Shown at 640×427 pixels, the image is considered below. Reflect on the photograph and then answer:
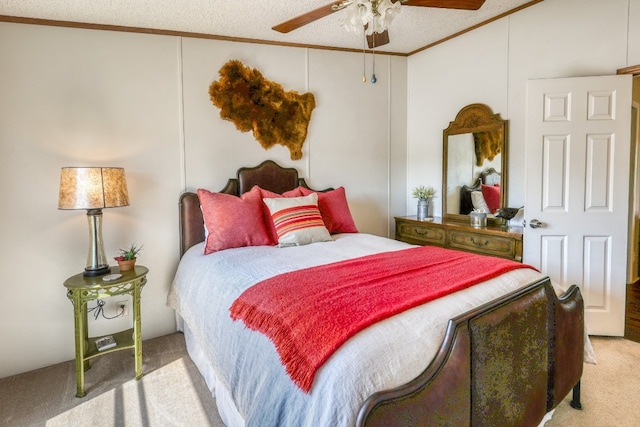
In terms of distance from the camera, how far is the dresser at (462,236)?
3022 mm

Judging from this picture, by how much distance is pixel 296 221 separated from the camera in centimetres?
294

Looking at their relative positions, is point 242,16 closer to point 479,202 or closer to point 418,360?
point 479,202

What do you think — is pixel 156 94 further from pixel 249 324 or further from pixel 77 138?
pixel 249 324

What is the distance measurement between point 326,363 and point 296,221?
1.80 m

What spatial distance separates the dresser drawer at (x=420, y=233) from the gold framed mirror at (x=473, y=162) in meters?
0.30

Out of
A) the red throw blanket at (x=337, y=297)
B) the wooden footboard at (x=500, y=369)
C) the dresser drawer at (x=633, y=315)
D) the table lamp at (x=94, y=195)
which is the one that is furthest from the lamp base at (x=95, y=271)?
the dresser drawer at (x=633, y=315)

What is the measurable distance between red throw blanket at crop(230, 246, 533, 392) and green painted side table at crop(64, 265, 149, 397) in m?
1.13

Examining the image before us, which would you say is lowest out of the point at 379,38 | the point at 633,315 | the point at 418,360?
the point at 633,315

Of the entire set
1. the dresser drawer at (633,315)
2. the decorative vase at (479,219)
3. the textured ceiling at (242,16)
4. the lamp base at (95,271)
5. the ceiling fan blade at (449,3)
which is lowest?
the dresser drawer at (633,315)

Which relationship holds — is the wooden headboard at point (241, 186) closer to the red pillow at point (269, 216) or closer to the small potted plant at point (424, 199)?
the red pillow at point (269, 216)

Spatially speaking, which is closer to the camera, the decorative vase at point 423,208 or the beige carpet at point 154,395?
the beige carpet at point 154,395

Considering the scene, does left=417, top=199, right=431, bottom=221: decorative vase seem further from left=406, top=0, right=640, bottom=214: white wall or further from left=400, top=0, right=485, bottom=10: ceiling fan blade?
left=400, top=0, right=485, bottom=10: ceiling fan blade

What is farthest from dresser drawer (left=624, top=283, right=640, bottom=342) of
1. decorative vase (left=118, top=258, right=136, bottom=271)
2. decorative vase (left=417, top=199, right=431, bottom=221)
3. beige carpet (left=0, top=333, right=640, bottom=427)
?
decorative vase (left=118, top=258, right=136, bottom=271)

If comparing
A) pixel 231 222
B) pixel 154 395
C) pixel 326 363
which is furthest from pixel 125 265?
pixel 326 363
